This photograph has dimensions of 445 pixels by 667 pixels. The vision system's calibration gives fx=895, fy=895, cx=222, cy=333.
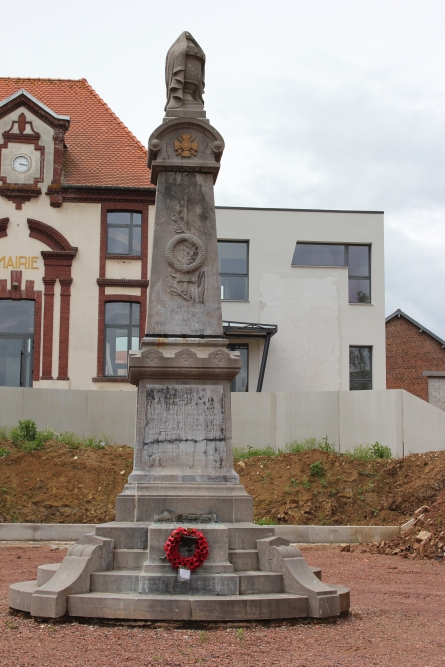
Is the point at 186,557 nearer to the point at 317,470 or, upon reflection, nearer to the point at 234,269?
the point at 317,470

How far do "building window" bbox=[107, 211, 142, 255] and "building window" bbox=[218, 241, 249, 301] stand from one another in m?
5.09

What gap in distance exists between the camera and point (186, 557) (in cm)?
916

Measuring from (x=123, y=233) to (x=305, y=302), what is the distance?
26.3 ft

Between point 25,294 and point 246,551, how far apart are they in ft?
69.7

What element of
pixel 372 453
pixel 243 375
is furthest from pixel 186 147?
pixel 243 375

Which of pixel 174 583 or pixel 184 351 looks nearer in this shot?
pixel 174 583

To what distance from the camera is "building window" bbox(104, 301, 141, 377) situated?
29.7m

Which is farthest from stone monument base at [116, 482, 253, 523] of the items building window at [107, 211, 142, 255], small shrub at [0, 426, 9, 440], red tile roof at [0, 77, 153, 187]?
red tile roof at [0, 77, 153, 187]

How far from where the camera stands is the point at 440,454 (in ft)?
77.2

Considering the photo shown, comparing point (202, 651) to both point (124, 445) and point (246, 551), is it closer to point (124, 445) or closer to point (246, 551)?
point (246, 551)

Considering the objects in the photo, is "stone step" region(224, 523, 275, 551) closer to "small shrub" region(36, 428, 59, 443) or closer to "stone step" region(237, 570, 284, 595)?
"stone step" region(237, 570, 284, 595)

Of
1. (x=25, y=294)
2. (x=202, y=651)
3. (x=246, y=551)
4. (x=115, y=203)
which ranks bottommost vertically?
(x=202, y=651)

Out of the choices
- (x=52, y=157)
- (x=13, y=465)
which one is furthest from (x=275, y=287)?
(x=13, y=465)

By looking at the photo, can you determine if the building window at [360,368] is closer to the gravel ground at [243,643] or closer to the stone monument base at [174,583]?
the gravel ground at [243,643]
